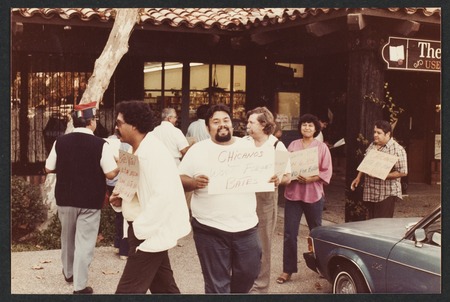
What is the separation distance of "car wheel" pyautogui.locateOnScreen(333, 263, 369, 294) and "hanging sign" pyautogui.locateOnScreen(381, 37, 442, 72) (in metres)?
2.72

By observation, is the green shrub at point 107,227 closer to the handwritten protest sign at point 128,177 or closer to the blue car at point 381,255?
the blue car at point 381,255

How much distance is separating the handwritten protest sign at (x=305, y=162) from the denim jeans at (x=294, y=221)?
32 centimetres

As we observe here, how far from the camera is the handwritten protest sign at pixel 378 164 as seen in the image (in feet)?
22.1

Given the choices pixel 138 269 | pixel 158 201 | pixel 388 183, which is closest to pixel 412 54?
pixel 388 183

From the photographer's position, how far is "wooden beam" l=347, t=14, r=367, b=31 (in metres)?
7.20

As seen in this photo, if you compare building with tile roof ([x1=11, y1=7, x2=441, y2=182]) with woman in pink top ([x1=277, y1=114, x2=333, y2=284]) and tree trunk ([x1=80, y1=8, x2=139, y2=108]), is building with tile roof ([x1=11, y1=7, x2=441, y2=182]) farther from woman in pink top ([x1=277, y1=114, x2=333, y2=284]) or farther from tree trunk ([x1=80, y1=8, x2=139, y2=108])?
woman in pink top ([x1=277, y1=114, x2=333, y2=284])

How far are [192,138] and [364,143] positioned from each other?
231 centimetres

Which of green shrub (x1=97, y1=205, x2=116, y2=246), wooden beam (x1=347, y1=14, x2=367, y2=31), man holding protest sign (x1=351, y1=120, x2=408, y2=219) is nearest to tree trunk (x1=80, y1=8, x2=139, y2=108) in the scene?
green shrub (x1=97, y1=205, x2=116, y2=246)

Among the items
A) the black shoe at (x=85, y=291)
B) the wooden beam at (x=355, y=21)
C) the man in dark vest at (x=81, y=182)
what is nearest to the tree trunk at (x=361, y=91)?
the wooden beam at (x=355, y=21)

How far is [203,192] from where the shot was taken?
512 centimetres

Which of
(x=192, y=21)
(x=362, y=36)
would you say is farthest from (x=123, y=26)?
(x=362, y=36)

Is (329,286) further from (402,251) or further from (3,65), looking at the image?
(3,65)

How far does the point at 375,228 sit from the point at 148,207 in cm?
216

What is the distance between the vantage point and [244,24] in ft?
30.0
